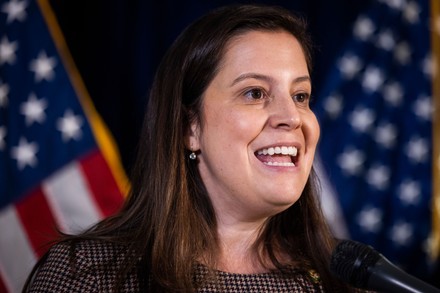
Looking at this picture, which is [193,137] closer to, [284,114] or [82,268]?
[284,114]

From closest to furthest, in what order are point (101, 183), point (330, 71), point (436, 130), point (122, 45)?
point (101, 183) → point (122, 45) → point (330, 71) → point (436, 130)

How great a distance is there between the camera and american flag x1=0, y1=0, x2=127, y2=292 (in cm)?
237

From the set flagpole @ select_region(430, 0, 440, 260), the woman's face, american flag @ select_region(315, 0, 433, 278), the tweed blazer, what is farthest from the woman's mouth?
flagpole @ select_region(430, 0, 440, 260)

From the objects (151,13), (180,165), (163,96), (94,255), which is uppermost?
(151,13)

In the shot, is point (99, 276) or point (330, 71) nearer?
point (99, 276)

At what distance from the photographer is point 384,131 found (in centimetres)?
294

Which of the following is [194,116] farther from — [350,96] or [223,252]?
[350,96]

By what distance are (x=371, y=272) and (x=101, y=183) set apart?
1635mm

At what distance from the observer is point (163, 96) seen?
154cm

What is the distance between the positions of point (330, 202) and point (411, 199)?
0.42m

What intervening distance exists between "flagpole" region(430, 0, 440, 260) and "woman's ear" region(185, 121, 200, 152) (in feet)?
5.83

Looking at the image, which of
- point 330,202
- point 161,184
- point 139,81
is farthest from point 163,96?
point 330,202

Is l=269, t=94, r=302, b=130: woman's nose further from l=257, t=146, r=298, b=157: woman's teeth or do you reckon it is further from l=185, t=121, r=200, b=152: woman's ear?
l=185, t=121, r=200, b=152: woman's ear

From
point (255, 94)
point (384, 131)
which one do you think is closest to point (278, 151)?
point (255, 94)
